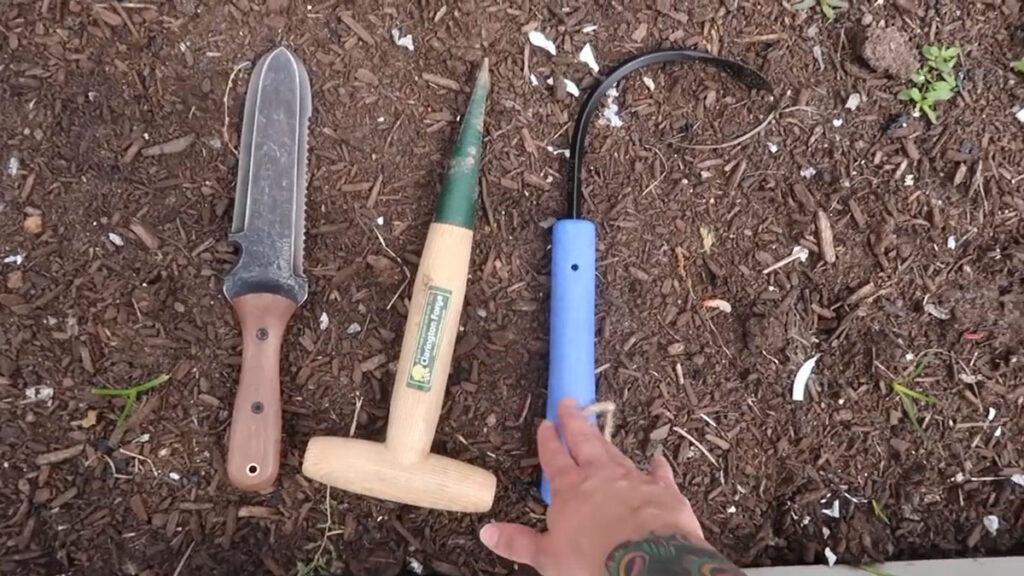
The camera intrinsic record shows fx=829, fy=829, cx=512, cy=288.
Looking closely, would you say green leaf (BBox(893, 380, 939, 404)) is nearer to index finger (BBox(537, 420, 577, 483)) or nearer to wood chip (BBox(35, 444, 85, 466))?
index finger (BBox(537, 420, 577, 483))

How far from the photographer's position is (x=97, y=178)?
4.40 feet

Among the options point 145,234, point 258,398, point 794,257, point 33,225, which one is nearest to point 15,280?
point 33,225

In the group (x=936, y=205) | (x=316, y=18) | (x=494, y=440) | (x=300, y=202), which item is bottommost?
(x=494, y=440)

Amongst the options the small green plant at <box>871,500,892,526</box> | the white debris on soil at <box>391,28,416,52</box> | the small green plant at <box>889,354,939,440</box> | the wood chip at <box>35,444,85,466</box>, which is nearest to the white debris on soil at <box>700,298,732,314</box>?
the small green plant at <box>889,354,939,440</box>

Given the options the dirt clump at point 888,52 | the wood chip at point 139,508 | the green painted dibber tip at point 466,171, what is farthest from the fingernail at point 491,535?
the dirt clump at point 888,52

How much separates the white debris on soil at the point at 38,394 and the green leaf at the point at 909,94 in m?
1.53

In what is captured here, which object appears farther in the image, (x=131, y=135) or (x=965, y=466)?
(x=965, y=466)

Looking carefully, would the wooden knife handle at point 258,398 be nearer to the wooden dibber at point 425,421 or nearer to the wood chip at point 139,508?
the wooden dibber at point 425,421

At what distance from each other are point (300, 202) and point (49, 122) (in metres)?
0.42

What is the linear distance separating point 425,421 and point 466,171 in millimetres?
401

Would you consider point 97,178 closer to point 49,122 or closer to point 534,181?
point 49,122

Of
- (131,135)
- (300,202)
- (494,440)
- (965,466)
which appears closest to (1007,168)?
(965,466)

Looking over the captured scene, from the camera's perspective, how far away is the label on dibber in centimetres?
127

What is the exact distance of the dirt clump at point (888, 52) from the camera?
1.47 metres
